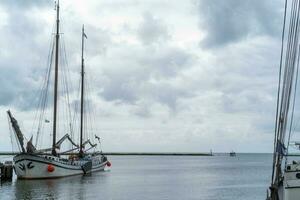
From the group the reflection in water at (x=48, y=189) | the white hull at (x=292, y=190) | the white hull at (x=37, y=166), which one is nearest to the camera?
the white hull at (x=292, y=190)

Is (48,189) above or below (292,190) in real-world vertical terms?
below

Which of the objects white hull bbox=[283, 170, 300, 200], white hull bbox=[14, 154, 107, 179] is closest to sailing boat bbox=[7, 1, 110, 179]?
white hull bbox=[14, 154, 107, 179]

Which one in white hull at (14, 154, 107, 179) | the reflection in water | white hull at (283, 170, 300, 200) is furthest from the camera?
white hull at (14, 154, 107, 179)

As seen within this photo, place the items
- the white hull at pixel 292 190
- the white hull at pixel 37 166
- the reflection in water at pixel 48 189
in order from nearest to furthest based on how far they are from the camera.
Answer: the white hull at pixel 292 190
the reflection in water at pixel 48 189
the white hull at pixel 37 166

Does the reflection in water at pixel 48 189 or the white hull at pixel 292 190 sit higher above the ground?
the white hull at pixel 292 190

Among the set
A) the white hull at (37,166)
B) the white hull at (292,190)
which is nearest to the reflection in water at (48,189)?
the white hull at (37,166)

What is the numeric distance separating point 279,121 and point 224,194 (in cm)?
3662

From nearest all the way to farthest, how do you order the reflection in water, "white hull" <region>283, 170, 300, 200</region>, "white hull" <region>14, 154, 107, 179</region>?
"white hull" <region>283, 170, 300, 200</region>
the reflection in water
"white hull" <region>14, 154, 107, 179</region>

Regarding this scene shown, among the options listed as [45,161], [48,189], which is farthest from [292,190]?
[45,161]

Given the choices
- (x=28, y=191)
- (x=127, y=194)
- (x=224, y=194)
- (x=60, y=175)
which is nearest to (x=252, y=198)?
(x=224, y=194)

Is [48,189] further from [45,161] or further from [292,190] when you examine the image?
[292,190]

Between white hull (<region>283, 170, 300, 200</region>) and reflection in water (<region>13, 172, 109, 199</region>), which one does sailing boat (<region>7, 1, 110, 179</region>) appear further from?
white hull (<region>283, 170, 300, 200</region>)

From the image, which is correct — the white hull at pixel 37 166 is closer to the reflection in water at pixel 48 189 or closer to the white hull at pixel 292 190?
the reflection in water at pixel 48 189

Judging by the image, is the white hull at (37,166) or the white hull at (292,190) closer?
the white hull at (292,190)
